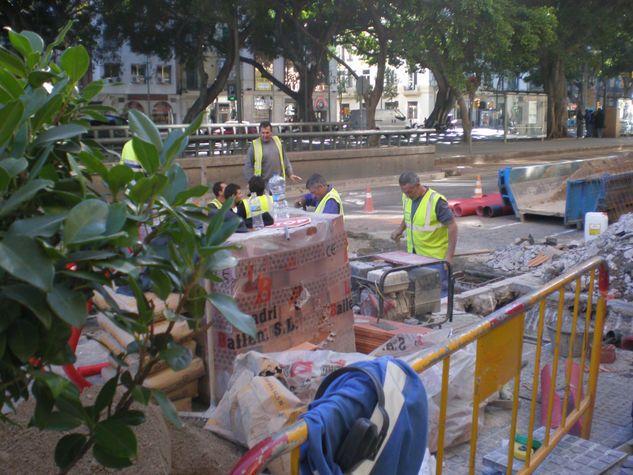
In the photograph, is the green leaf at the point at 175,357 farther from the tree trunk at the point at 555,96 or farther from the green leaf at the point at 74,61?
the tree trunk at the point at 555,96

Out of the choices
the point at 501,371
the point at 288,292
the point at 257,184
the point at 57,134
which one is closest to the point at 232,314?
the point at 57,134

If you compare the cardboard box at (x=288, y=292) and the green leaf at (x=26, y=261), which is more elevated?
the green leaf at (x=26, y=261)

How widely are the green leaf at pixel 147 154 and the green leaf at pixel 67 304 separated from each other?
0.34 metres

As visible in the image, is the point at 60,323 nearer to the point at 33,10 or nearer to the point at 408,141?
the point at 408,141

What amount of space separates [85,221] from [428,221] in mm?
6061

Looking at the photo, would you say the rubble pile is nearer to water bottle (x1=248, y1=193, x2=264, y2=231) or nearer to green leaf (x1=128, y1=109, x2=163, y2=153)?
water bottle (x1=248, y1=193, x2=264, y2=231)

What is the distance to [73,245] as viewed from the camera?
1163mm

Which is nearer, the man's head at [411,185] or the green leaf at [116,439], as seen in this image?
the green leaf at [116,439]

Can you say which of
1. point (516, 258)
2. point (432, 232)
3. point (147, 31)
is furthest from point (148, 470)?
point (147, 31)

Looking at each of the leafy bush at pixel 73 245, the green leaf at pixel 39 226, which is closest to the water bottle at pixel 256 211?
the leafy bush at pixel 73 245

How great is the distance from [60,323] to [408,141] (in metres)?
22.6

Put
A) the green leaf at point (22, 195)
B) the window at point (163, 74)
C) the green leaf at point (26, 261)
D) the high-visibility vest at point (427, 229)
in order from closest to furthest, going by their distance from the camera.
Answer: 1. the green leaf at point (26, 261)
2. the green leaf at point (22, 195)
3. the high-visibility vest at point (427, 229)
4. the window at point (163, 74)

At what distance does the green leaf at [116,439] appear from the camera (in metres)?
1.36

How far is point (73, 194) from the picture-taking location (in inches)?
53.0
